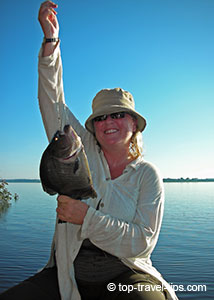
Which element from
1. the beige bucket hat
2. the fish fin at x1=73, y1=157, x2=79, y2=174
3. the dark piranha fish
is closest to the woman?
the beige bucket hat

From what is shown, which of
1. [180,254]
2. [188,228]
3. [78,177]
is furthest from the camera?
[188,228]

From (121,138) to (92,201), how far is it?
0.72m

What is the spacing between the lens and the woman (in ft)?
8.24

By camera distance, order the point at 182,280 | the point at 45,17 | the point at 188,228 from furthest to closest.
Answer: the point at 188,228 < the point at 182,280 < the point at 45,17

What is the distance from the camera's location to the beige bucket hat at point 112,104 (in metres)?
3.07

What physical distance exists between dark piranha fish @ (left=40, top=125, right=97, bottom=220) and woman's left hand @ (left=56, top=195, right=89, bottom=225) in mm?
129

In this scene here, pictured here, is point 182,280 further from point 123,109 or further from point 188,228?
point 188,228

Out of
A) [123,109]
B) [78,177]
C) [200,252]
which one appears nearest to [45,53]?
[123,109]

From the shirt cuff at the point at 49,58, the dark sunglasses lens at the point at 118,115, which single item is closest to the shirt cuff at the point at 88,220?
the dark sunglasses lens at the point at 118,115

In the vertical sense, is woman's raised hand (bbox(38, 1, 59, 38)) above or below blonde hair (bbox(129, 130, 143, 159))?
above

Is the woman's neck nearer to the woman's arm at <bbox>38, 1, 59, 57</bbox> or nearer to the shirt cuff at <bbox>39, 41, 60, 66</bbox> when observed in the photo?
the shirt cuff at <bbox>39, 41, 60, 66</bbox>

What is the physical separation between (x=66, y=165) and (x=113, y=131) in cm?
102

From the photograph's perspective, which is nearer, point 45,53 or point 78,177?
point 78,177

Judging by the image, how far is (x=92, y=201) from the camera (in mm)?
2857
